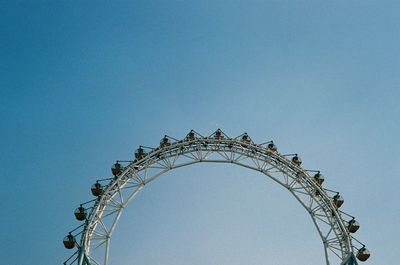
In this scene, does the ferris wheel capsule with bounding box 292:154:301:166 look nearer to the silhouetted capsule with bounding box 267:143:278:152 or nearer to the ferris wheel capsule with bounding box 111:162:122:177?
the silhouetted capsule with bounding box 267:143:278:152

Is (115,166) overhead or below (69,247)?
overhead

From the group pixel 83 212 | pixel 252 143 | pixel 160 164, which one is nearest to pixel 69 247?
pixel 83 212

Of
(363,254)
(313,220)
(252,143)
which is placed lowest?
(363,254)

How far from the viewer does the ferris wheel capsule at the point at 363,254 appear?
86.6 feet

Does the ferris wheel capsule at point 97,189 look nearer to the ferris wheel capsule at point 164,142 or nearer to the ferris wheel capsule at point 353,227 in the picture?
the ferris wheel capsule at point 164,142

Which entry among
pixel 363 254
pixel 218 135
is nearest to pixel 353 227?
pixel 363 254

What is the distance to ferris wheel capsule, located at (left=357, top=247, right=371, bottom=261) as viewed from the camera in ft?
86.6

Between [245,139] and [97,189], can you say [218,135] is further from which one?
[97,189]

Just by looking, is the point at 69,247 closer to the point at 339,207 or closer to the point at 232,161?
the point at 232,161

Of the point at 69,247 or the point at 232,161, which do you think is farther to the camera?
the point at 232,161

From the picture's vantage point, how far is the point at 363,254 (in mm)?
26406

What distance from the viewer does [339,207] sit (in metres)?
28.2

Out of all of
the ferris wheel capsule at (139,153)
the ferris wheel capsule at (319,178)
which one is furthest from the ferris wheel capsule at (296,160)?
the ferris wheel capsule at (139,153)

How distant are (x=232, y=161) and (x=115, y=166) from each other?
23.7 ft
